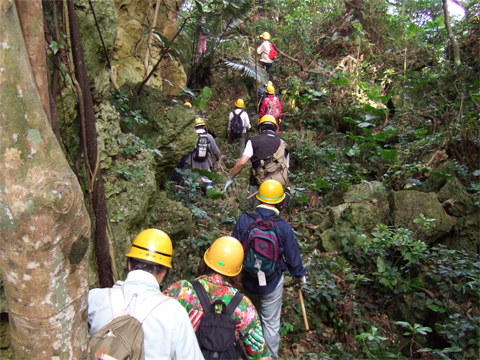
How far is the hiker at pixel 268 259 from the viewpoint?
3.13 m

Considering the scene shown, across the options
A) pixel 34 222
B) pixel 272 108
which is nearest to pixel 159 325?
pixel 34 222

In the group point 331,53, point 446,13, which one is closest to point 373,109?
point 446,13

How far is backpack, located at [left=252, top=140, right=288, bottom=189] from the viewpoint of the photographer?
4922 mm

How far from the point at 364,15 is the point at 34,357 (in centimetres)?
1650

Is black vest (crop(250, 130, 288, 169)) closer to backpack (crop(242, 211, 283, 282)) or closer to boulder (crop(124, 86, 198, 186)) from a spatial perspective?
boulder (crop(124, 86, 198, 186))

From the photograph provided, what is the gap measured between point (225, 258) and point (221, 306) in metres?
0.34

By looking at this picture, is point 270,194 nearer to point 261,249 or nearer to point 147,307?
point 261,249

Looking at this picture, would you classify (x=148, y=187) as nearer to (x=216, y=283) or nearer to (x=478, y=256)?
(x=216, y=283)

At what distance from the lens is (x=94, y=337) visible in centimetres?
154

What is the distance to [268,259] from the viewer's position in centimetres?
311

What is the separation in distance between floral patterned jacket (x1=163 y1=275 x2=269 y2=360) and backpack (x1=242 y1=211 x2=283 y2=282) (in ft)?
2.69

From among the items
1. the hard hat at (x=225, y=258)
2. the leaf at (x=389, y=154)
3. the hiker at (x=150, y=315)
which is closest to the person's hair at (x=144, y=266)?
the hiker at (x=150, y=315)

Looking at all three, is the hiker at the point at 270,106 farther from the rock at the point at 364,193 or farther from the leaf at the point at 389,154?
the rock at the point at 364,193

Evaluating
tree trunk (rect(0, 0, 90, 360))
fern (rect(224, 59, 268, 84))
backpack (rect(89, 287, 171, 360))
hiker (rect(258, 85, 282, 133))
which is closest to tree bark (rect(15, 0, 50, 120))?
tree trunk (rect(0, 0, 90, 360))
